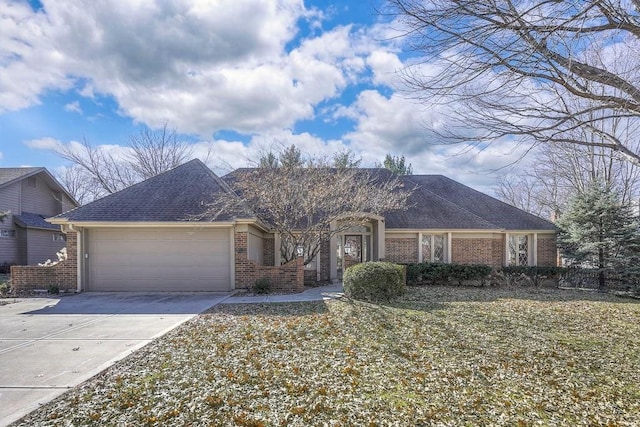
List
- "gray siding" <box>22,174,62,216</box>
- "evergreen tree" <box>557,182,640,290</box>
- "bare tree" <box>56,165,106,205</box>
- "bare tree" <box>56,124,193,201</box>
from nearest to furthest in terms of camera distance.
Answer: "evergreen tree" <box>557,182,640,290</box> < "gray siding" <box>22,174,62,216</box> < "bare tree" <box>56,124,193,201</box> < "bare tree" <box>56,165,106,205</box>

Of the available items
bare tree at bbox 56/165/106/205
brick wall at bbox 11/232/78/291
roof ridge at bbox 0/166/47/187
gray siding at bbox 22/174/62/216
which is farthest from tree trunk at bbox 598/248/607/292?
bare tree at bbox 56/165/106/205

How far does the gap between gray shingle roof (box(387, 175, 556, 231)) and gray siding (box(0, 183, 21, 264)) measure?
20140 millimetres

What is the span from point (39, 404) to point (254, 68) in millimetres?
10517

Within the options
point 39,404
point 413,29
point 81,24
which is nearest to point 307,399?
point 39,404

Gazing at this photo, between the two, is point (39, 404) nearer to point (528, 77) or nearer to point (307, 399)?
point (307, 399)

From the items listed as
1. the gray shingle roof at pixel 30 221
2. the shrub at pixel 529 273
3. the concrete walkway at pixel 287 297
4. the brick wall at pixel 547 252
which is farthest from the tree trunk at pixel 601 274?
the gray shingle roof at pixel 30 221

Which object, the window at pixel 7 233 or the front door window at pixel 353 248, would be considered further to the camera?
the window at pixel 7 233

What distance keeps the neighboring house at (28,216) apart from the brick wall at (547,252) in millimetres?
26657

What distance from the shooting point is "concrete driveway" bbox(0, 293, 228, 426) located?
175 inches

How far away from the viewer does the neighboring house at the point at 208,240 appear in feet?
39.9

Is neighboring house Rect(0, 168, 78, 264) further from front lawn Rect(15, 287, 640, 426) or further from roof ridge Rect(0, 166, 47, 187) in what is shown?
front lawn Rect(15, 287, 640, 426)

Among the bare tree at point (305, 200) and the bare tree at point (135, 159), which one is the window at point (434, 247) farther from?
the bare tree at point (135, 159)

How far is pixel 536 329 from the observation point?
7.32 meters

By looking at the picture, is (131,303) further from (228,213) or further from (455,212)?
(455,212)
